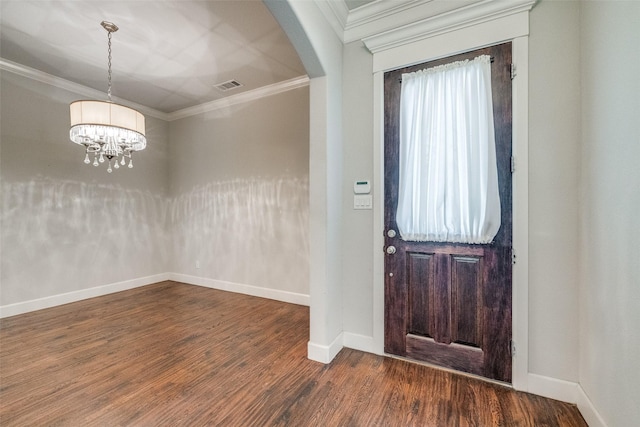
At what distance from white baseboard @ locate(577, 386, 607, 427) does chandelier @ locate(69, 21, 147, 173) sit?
3.97 metres

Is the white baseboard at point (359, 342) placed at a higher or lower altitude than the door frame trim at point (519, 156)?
lower

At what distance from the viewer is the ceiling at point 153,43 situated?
2359 mm

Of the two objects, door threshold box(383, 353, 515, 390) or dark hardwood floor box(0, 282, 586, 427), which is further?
door threshold box(383, 353, 515, 390)

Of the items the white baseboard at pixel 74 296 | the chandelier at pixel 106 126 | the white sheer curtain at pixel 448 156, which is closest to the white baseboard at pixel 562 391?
the white sheer curtain at pixel 448 156

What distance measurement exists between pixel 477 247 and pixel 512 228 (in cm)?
26

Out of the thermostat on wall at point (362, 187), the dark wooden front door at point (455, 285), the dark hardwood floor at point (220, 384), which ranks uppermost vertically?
the thermostat on wall at point (362, 187)

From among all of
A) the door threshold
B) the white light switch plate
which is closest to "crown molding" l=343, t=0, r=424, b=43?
→ the white light switch plate

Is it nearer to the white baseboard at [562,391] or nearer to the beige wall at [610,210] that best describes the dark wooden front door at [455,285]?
the white baseboard at [562,391]

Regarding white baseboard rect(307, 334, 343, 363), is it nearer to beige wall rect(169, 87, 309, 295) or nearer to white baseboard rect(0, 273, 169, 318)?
beige wall rect(169, 87, 309, 295)

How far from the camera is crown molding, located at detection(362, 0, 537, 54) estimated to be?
6.10ft

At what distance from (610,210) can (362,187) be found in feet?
4.94

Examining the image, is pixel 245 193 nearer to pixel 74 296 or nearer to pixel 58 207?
pixel 58 207

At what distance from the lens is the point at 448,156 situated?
204 cm

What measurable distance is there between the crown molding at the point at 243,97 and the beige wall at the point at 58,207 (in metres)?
0.62
